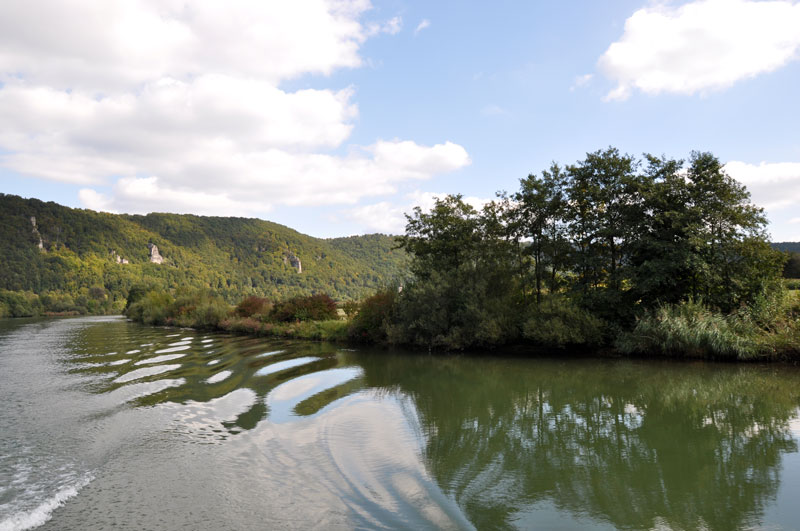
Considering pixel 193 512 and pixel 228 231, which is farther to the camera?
pixel 228 231

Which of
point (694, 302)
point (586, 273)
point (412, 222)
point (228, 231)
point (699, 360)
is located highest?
point (228, 231)

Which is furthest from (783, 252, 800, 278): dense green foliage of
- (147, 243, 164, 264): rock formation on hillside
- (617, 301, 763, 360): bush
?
(147, 243, 164, 264): rock formation on hillside

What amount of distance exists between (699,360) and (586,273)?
6.26 metres

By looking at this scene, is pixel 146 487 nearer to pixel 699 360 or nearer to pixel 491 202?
pixel 699 360

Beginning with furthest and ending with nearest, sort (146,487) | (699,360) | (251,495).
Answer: (699,360), (146,487), (251,495)

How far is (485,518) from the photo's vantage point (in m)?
5.27

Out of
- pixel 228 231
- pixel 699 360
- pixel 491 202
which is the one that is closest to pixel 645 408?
pixel 699 360

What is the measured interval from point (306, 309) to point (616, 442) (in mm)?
29926

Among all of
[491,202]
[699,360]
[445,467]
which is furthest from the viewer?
[491,202]

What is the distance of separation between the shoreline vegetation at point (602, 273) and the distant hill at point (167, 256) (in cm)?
8105

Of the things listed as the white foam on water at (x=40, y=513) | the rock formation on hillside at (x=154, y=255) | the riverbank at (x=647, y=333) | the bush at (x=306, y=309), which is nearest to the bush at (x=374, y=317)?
the riverbank at (x=647, y=333)

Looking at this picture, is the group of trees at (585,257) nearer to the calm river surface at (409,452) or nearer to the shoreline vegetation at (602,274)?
the shoreline vegetation at (602,274)

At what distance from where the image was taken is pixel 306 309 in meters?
35.9

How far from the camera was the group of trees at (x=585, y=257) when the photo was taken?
1900 centimetres
